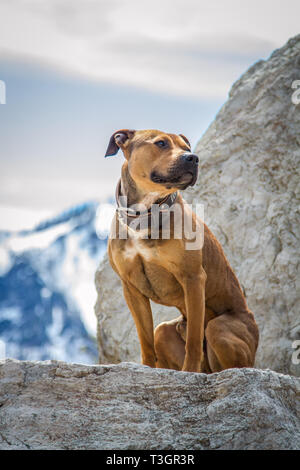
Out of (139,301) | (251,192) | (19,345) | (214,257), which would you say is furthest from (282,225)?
(19,345)

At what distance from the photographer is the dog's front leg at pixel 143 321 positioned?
16.3ft

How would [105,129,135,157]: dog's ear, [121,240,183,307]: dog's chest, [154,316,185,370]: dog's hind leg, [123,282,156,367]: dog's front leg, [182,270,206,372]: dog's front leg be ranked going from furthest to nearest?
[154,316,185,370]: dog's hind leg
[123,282,156,367]: dog's front leg
[105,129,135,157]: dog's ear
[121,240,183,307]: dog's chest
[182,270,206,372]: dog's front leg

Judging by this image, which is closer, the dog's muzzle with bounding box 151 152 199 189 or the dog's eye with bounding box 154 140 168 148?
the dog's muzzle with bounding box 151 152 199 189

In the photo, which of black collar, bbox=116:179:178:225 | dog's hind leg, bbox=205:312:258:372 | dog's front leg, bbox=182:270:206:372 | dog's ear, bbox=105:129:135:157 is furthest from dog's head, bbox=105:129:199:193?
dog's hind leg, bbox=205:312:258:372

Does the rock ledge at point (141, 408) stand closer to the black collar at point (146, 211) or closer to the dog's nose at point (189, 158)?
the black collar at point (146, 211)

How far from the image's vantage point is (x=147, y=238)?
457 centimetres

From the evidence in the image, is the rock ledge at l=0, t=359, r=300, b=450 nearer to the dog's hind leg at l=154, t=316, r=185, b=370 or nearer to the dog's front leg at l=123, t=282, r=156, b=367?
the dog's front leg at l=123, t=282, r=156, b=367

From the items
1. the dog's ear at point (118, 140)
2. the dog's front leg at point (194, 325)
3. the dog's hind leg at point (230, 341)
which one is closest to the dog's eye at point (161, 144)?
the dog's ear at point (118, 140)

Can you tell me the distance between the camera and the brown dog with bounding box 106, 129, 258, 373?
177 inches

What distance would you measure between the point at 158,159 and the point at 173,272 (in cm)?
93

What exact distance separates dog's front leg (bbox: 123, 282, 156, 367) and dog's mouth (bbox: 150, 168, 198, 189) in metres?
1.06

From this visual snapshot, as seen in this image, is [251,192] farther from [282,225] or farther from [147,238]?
[147,238]

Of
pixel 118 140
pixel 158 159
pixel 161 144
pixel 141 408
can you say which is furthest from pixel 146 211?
pixel 141 408

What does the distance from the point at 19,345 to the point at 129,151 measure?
2569 centimetres
